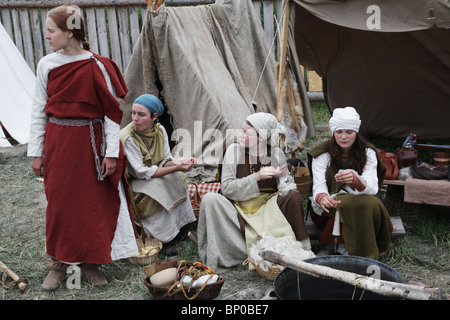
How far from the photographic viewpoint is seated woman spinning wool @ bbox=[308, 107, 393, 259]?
137 inches

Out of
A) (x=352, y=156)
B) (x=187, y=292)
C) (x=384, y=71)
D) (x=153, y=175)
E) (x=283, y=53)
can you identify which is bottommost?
(x=187, y=292)

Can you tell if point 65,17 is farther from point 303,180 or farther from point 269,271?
point 303,180

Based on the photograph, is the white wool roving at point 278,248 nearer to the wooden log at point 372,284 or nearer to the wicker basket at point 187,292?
the wicker basket at point 187,292

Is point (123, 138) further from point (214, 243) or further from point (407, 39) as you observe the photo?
point (407, 39)

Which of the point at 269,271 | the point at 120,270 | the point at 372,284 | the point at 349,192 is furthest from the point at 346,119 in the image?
the point at 120,270

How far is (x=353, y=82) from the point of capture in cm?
674

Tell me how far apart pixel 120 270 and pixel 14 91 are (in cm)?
510

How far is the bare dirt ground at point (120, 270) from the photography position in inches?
129

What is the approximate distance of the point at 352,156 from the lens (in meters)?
3.66

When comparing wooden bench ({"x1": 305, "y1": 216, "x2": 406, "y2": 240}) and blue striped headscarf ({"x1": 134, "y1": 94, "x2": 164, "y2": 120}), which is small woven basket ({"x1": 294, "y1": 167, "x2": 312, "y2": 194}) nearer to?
wooden bench ({"x1": 305, "y1": 216, "x2": 406, "y2": 240})

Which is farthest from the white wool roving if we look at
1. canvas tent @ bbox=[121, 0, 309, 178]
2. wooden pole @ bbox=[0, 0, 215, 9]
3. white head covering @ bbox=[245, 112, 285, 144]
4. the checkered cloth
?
wooden pole @ bbox=[0, 0, 215, 9]

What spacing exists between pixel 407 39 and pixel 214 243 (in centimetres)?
393

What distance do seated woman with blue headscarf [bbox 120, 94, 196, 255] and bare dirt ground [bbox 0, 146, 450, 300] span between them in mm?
385

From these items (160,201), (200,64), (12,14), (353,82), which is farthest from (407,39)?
(12,14)
